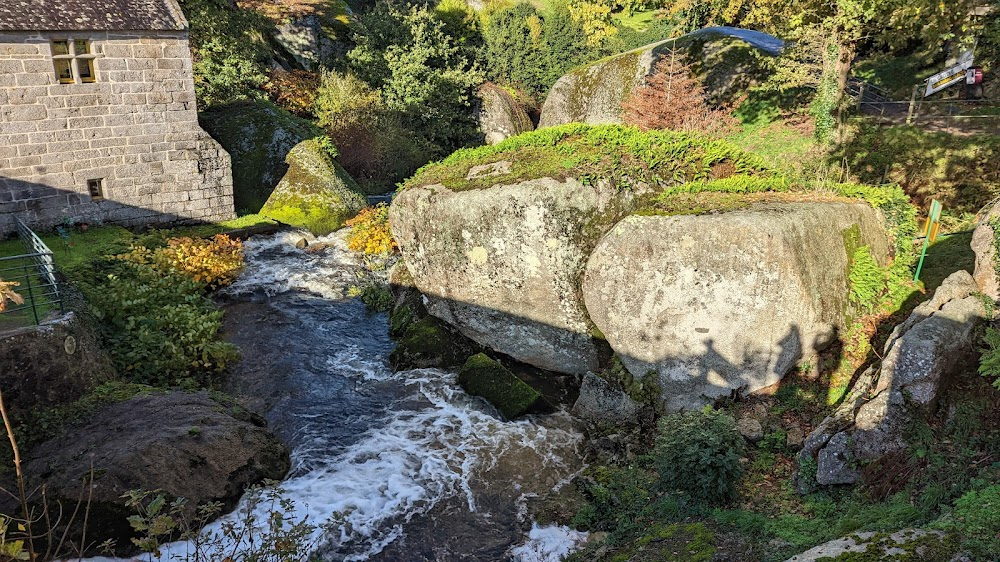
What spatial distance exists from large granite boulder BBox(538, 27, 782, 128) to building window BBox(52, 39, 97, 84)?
16.2 m

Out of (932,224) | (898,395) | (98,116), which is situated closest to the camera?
(898,395)

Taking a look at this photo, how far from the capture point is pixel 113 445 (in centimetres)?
888

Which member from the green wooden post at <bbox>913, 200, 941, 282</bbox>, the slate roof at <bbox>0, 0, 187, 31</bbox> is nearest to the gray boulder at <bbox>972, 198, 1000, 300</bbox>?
the green wooden post at <bbox>913, 200, 941, 282</bbox>

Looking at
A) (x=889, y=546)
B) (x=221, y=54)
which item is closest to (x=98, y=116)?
(x=221, y=54)

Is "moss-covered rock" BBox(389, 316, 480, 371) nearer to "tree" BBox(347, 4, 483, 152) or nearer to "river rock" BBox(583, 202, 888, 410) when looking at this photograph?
"river rock" BBox(583, 202, 888, 410)

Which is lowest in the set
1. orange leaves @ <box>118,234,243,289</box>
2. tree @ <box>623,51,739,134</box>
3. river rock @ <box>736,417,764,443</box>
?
river rock @ <box>736,417,764,443</box>

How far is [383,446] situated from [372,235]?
366 inches

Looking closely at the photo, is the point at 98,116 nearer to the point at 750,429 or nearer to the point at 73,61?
the point at 73,61

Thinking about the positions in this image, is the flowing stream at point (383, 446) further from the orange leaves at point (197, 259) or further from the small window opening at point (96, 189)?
the small window opening at point (96, 189)

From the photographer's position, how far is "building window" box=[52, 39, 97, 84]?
16.3m

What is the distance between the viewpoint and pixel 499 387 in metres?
11.7

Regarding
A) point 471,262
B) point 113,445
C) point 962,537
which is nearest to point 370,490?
point 113,445

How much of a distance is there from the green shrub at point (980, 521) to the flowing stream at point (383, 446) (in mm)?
4610

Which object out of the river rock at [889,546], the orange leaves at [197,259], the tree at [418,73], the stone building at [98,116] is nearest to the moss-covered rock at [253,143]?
the stone building at [98,116]
